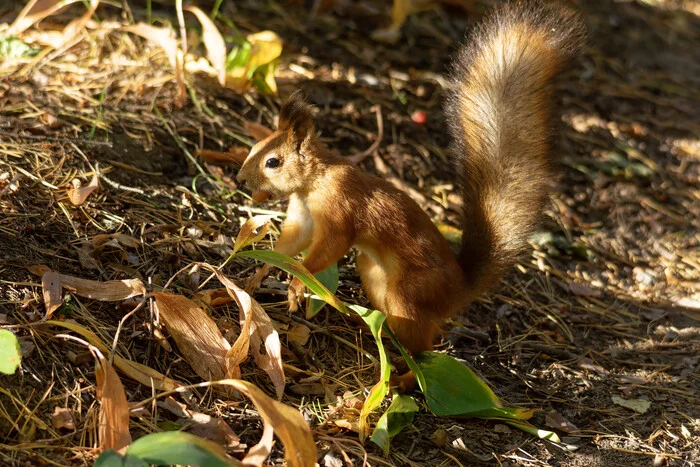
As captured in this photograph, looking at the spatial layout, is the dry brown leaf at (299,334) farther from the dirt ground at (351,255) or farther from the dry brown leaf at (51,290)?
the dry brown leaf at (51,290)

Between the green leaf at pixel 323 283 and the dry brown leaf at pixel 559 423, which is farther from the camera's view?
the green leaf at pixel 323 283

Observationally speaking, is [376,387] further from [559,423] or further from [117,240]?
[117,240]

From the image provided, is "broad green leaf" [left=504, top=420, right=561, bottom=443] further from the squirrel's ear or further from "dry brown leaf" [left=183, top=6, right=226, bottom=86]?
"dry brown leaf" [left=183, top=6, right=226, bottom=86]

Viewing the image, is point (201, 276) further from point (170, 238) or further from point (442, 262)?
point (442, 262)

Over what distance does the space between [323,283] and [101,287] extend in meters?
0.68

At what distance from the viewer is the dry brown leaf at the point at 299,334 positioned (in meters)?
2.37

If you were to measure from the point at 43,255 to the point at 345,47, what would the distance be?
85.6 inches

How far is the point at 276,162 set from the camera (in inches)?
92.1

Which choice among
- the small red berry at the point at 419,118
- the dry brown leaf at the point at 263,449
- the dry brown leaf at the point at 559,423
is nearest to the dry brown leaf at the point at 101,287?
the dry brown leaf at the point at 263,449

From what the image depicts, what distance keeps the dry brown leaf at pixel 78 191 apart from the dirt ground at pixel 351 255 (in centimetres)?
3

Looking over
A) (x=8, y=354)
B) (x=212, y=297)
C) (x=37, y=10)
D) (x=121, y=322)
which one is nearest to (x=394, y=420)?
(x=212, y=297)

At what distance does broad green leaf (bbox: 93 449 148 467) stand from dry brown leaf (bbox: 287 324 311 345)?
84cm

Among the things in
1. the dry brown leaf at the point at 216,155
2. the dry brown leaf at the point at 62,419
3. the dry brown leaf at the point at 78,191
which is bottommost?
the dry brown leaf at the point at 62,419

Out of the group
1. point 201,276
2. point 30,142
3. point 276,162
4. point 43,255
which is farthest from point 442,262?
point 30,142
